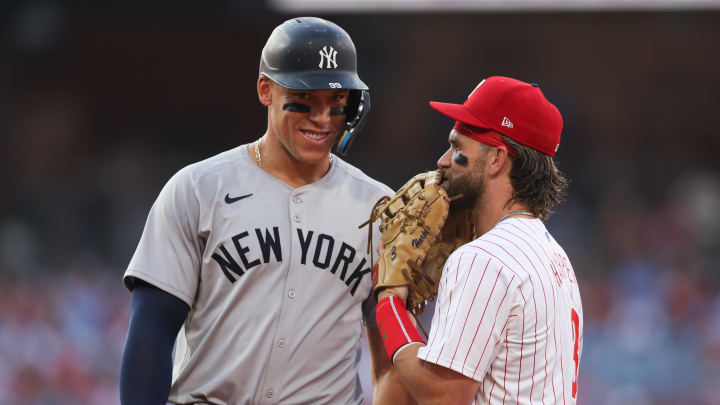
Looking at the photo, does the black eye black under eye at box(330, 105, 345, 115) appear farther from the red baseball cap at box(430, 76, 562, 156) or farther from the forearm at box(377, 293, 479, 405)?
the forearm at box(377, 293, 479, 405)

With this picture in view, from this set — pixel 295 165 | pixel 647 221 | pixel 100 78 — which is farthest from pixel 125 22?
pixel 295 165

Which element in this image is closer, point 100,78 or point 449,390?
point 449,390

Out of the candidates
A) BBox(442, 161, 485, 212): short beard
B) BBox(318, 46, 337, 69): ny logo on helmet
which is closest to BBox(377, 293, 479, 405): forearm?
BBox(442, 161, 485, 212): short beard

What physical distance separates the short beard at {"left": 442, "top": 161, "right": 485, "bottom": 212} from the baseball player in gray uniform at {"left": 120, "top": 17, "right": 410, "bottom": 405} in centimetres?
29

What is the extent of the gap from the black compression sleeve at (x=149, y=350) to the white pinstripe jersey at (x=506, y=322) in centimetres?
68

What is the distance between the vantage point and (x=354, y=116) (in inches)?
108

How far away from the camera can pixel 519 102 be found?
2.62 m

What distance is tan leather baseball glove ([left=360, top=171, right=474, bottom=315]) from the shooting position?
2.58 meters

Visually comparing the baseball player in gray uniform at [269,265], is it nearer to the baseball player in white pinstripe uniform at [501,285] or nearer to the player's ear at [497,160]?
the baseball player in white pinstripe uniform at [501,285]

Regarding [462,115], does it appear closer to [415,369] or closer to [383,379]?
[415,369]

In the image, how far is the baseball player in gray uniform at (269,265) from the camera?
252 centimetres

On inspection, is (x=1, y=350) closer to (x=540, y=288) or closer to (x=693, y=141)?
(x=540, y=288)

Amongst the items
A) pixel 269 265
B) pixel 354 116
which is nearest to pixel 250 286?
pixel 269 265

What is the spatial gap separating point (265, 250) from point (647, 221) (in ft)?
25.5
